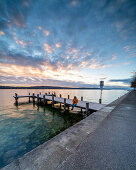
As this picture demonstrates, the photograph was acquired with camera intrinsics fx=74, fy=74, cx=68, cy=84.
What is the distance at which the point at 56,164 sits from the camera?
1457mm

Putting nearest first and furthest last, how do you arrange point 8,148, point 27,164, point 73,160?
point 27,164 → point 73,160 → point 8,148

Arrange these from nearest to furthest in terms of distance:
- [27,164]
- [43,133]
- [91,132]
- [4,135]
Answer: [27,164] → [91,132] → [4,135] → [43,133]

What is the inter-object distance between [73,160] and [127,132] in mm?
2490

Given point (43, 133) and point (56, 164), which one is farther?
point (43, 133)

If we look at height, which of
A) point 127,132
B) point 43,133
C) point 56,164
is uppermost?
point 56,164

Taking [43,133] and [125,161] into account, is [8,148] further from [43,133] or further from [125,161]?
[125,161]

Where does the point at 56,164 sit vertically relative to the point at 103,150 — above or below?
above

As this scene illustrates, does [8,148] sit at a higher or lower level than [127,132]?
lower

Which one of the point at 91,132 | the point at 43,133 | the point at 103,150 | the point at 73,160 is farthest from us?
the point at 43,133

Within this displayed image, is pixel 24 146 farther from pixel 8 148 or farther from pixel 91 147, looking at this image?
pixel 91 147

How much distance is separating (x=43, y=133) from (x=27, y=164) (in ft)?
20.7

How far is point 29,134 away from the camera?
6531 mm

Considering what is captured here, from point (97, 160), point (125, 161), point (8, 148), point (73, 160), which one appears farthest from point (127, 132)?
point (8, 148)

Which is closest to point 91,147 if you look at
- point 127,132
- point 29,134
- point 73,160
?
point 73,160
